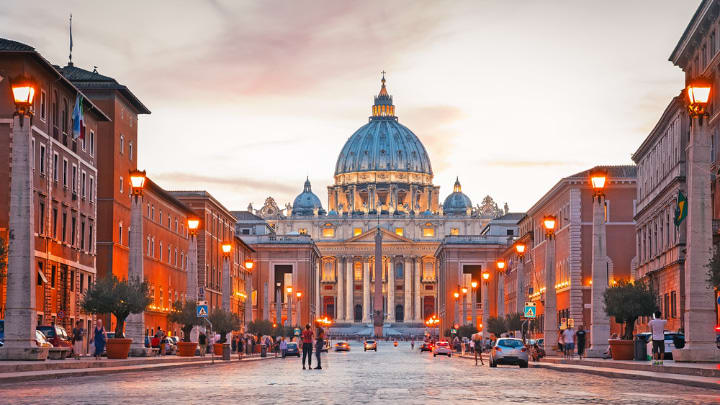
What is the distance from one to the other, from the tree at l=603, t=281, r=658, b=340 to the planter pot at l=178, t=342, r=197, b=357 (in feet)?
67.7

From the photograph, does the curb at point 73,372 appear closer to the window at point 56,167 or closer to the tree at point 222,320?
the window at point 56,167

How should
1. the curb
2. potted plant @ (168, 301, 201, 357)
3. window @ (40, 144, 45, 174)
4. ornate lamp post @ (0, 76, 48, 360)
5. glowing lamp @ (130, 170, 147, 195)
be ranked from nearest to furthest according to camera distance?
the curb → ornate lamp post @ (0, 76, 48, 360) → glowing lamp @ (130, 170, 147, 195) → window @ (40, 144, 45, 174) → potted plant @ (168, 301, 201, 357)

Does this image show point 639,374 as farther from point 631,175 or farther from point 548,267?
point 631,175

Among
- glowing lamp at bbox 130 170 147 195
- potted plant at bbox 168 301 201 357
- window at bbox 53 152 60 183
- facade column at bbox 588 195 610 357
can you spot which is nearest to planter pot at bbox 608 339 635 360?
facade column at bbox 588 195 610 357

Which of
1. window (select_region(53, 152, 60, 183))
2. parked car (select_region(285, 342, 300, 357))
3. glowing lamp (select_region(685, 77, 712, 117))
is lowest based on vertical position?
parked car (select_region(285, 342, 300, 357))

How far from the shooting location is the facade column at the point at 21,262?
1364 inches

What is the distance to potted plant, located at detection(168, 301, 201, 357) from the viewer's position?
211ft

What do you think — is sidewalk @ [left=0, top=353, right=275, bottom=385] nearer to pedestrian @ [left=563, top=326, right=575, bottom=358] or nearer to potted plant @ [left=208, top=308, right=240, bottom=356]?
pedestrian @ [left=563, top=326, right=575, bottom=358]

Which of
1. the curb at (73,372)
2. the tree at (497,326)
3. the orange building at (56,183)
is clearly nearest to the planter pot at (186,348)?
the orange building at (56,183)

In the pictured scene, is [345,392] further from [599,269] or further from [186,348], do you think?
[186,348]

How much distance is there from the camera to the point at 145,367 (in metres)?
43.9

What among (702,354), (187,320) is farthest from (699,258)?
(187,320)

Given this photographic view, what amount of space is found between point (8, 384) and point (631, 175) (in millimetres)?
74310

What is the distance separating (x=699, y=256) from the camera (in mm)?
34406
